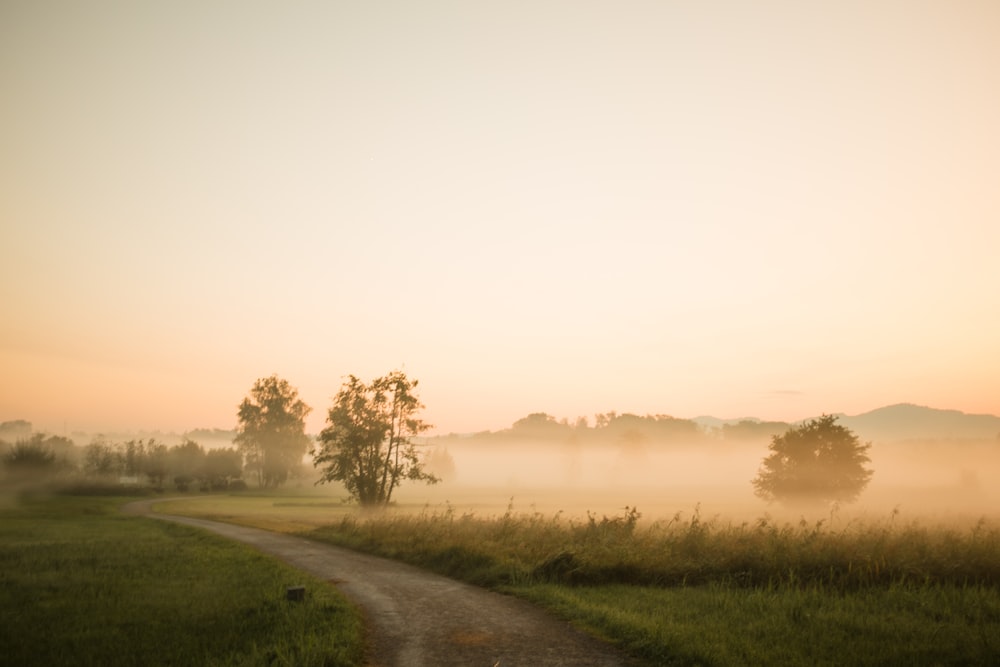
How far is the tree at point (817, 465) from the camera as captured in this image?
49.6 m

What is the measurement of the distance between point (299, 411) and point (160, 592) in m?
87.6

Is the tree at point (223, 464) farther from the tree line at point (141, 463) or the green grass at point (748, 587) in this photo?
the green grass at point (748, 587)

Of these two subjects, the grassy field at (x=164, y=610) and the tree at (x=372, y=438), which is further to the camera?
the tree at (x=372, y=438)

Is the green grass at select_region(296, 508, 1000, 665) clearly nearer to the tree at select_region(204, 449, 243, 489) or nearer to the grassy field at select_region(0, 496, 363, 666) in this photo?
the grassy field at select_region(0, 496, 363, 666)

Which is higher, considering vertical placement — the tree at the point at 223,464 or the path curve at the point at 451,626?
the path curve at the point at 451,626

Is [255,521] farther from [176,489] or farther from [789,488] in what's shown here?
[176,489]

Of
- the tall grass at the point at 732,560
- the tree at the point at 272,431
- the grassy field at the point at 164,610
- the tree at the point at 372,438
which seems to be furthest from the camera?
the tree at the point at 272,431

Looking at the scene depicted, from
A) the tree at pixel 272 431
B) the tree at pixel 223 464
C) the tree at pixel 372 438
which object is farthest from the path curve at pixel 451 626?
the tree at pixel 223 464

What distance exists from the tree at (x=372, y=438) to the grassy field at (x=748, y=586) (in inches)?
949

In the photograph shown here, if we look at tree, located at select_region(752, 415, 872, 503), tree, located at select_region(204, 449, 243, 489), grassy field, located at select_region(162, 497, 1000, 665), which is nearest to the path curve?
grassy field, located at select_region(162, 497, 1000, 665)

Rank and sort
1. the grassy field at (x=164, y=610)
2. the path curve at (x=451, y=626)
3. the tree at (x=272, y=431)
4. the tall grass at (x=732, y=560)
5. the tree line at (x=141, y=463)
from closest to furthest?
the path curve at (x=451, y=626) → the grassy field at (x=164, y=610) → the tall grass at (x=732, y=560) → the tree line at (x=141, y=463) → the tree at (x=272, y=431)

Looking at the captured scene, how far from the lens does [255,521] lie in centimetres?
3953

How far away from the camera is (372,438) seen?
45.9 metres

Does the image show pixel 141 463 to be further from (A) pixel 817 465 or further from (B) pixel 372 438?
(A) pixel 817 465
